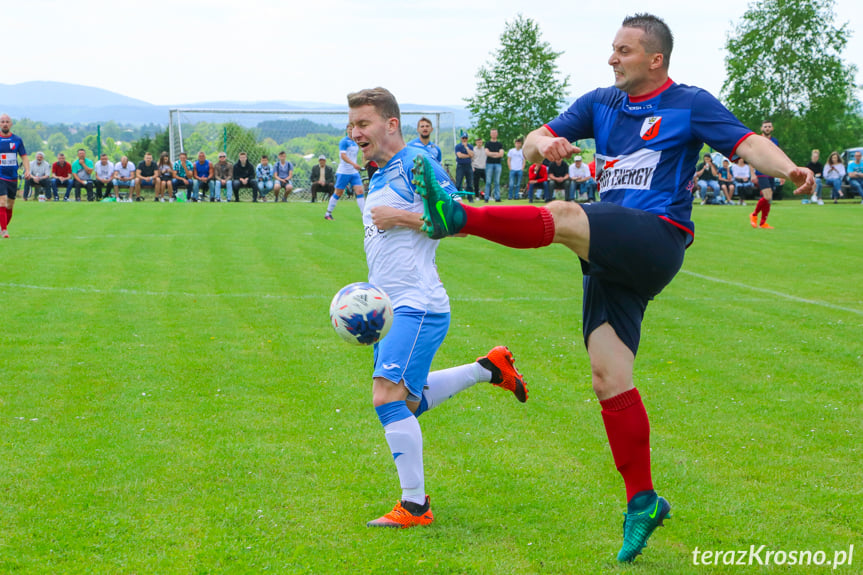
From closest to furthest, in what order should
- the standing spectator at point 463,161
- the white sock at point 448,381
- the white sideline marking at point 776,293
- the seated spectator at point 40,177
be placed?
the white sock at point 448,381 → the white sideline marking at point 776,293 → the standing spectator at point 463,161 → the seated spectator at point 40,177

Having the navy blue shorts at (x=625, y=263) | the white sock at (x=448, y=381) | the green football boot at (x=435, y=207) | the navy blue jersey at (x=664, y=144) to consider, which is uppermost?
the navy blue jersey at (x=664, y=144)

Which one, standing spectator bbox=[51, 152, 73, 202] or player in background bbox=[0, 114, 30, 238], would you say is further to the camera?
standing spectator bbox=[51, 152, 73, 202]

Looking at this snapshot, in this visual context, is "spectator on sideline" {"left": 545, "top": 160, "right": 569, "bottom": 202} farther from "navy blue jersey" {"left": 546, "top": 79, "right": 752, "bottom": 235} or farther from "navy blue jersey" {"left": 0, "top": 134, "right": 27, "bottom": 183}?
"navy blue jersey" {"left": 546, "top": 79, "right": 752, "bottom": 235}

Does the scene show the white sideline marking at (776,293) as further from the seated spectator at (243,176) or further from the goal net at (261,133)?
the goal net at (261,133)

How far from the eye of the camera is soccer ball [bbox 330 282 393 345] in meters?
4.03

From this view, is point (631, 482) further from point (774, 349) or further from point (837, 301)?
point (837, 301)

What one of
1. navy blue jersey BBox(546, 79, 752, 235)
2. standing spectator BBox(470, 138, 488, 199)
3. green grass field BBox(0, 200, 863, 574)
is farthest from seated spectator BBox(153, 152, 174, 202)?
navy blue jersey BBox(546, 79, 752, 235)

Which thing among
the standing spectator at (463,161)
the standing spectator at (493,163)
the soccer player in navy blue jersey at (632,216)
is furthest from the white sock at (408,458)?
the standing spectator at (493,163)

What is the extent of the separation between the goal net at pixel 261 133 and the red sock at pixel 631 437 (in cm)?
2819

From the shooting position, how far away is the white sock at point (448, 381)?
4.95 meters

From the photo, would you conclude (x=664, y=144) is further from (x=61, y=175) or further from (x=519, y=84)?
(x=519, y=84)

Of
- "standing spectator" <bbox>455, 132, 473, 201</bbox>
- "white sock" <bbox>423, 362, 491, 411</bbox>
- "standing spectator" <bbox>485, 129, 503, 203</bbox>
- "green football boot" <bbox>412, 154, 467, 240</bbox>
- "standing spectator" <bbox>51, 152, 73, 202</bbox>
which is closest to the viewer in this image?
"green football boot" <bbox>412, 154, 467, 240</bbox>

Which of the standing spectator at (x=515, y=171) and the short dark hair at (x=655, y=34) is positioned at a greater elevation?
the short dark hair at (x=655, y=34)

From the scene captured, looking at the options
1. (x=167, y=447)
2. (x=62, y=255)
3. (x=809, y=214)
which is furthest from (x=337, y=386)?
(x=809, y=214)
